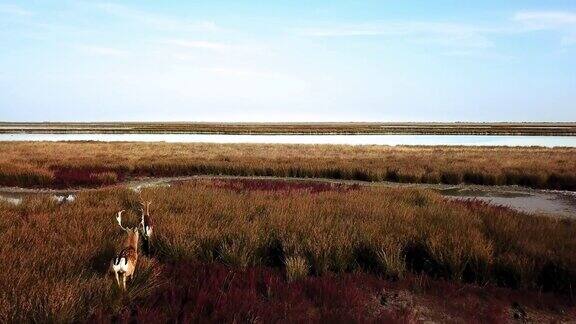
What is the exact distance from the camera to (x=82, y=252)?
6.36m

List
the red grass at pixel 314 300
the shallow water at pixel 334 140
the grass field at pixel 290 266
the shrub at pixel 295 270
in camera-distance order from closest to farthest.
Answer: the red grass at pixel 314 300 < the grass field at pixel 290 266 < the shrub at pixel 295 270 < the shallow water at pixel 334 140

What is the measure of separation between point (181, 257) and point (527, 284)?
4960 mm

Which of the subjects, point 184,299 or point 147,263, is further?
point 147,263

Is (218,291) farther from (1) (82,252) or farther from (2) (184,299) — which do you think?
(1) (82,252)

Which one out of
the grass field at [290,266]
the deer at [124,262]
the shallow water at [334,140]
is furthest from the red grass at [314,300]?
the shallow water at [334,140]

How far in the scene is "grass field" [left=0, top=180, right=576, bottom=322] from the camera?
16.2 ft

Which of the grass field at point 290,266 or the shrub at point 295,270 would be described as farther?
the shrub at point 295,270

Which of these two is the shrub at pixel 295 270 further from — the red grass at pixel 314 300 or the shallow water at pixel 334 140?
the shallow water at pixel 334 140

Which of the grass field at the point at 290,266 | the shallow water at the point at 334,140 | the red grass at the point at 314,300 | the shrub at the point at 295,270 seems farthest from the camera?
the shallow water at the point at 334,140

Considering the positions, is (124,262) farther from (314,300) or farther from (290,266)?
(290,266)

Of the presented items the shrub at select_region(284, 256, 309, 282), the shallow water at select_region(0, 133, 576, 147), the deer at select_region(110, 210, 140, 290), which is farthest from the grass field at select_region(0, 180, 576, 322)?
the shallow water at select_region(0, 133, 576, 147)

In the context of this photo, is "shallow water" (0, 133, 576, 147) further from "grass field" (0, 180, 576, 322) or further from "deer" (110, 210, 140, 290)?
"deer" (110, 210, 140, 290)

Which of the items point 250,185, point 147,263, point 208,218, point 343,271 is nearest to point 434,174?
point 250,185

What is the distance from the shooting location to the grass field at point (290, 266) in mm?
4926
